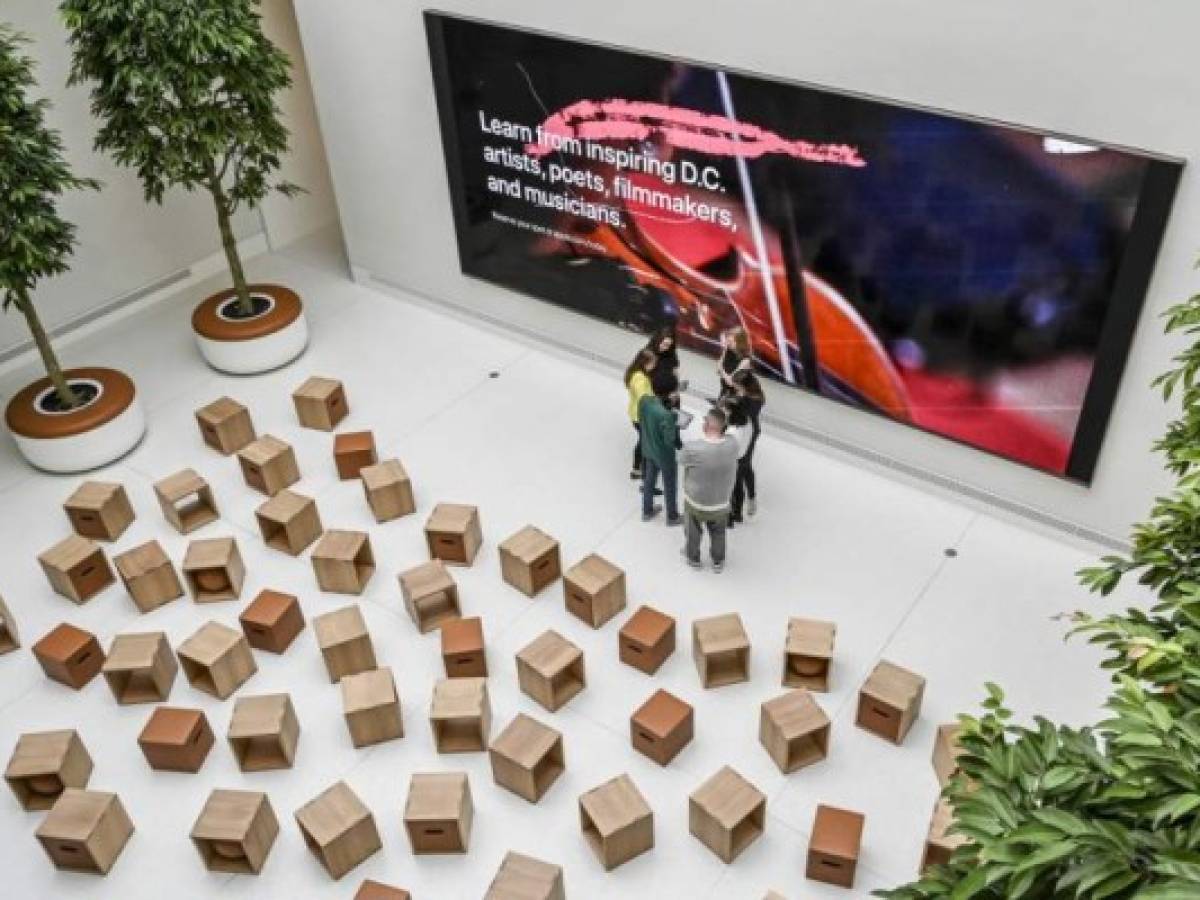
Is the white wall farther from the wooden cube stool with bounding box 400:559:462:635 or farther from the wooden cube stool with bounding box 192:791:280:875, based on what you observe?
the wooden cube stool with bounding box 192:791:280:875

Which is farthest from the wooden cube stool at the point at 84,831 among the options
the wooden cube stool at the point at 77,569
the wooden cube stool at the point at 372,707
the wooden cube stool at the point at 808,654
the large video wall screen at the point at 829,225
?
the large video wall screen at the point at 829,225

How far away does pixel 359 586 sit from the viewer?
6547 mm

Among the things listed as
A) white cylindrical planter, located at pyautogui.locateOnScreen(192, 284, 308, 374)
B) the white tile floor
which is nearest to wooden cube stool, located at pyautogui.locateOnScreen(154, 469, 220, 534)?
the white tile floor

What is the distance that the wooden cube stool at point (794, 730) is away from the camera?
5.31 meters

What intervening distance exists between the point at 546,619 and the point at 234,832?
2.09m

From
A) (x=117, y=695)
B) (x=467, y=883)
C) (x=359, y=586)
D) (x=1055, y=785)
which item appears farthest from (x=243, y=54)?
(x=1055, y=785)

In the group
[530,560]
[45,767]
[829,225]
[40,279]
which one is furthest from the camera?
[40,279]

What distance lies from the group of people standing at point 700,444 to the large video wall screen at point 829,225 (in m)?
A: 0.77

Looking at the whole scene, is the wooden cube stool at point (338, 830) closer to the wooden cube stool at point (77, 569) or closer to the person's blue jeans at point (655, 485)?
the wooden cube stool at point (77, 569)

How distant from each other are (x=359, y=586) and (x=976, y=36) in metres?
4.58

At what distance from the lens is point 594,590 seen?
6.09 metres

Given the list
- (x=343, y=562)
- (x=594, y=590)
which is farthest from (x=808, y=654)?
(x=343, y=562)

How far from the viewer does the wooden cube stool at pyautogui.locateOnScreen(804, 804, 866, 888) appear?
190 inches

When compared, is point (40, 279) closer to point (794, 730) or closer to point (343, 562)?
point (343, 562)
